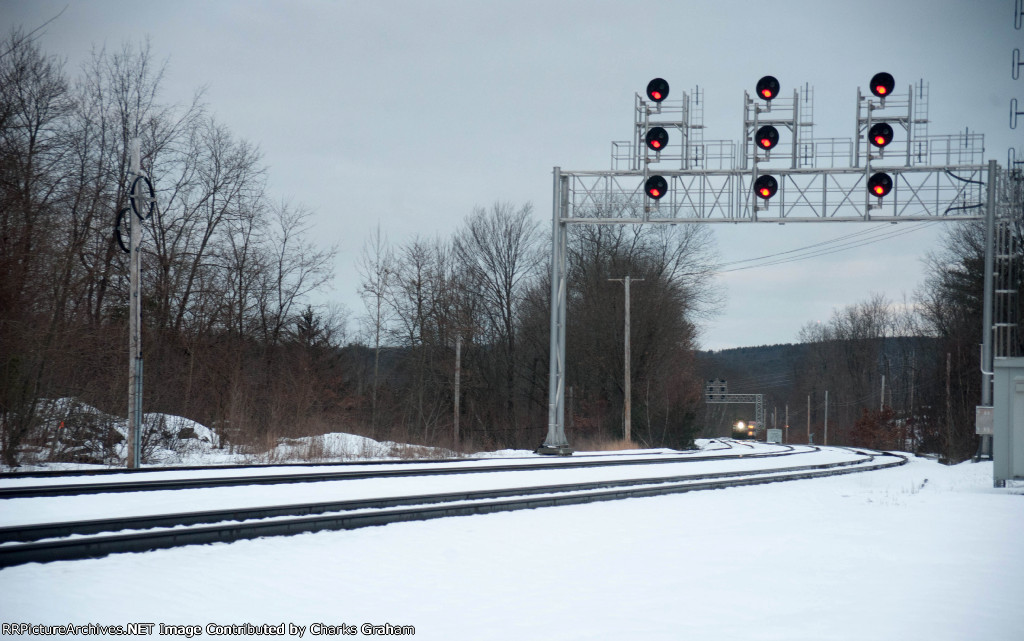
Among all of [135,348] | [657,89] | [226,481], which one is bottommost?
[226,481]

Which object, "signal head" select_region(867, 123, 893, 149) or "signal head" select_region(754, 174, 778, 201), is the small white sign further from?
"signal head" select_region(754, 174, 778, 201)

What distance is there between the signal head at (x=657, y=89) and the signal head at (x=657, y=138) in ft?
3.05

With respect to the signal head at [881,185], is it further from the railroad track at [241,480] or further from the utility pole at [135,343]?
the utility pole at [135,343]

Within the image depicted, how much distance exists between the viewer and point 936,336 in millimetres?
65062

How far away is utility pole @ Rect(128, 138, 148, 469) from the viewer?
61.0ft

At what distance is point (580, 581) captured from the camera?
328 inches

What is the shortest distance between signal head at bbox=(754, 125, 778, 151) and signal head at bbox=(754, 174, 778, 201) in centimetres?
102

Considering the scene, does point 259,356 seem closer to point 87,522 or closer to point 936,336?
point 87,522

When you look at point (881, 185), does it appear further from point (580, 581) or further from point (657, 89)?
point (580, 581)

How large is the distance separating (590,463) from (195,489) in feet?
40.5

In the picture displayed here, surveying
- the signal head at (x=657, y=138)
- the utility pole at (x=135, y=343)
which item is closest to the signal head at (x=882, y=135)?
the signal head at (x=657, y=138)

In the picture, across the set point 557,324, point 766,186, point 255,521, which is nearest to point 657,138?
point 766,186

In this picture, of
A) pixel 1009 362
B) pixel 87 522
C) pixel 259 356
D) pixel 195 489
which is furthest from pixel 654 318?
pixel 87 522

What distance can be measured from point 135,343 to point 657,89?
15.3 m
